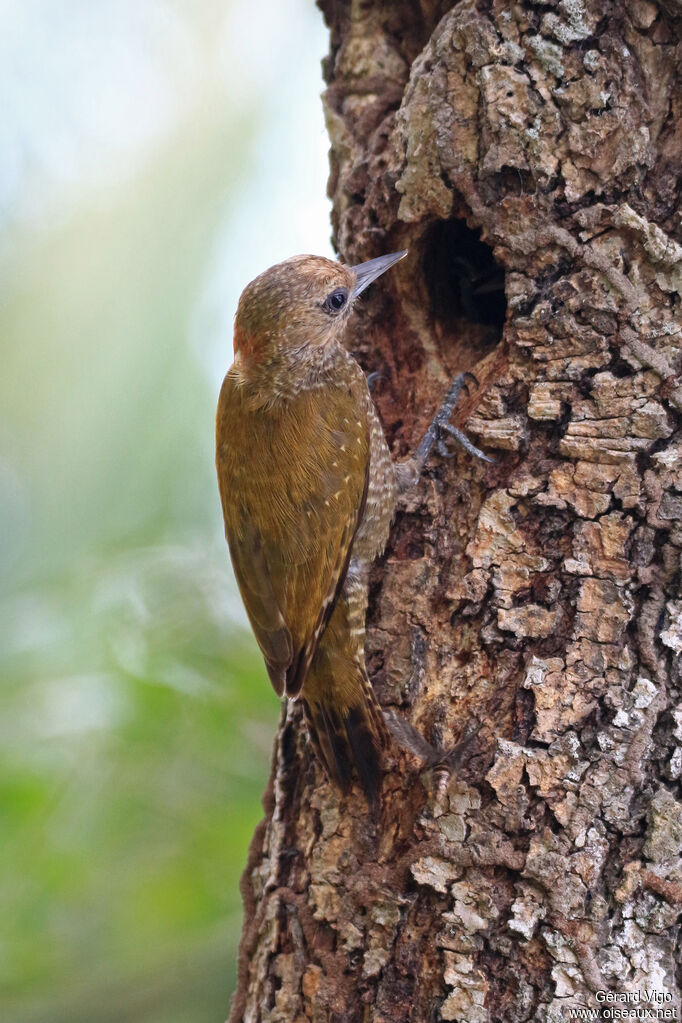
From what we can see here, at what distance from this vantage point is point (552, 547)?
88.0 inches

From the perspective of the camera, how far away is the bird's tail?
231cm

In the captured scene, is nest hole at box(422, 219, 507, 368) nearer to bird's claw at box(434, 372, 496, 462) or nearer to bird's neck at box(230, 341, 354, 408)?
bird's claw at box(434, 372, 496, 462)

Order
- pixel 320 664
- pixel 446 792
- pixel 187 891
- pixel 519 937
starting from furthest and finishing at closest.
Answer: pixel 187 891, pixel 320 664, pixel 446 792, pixel 519 937

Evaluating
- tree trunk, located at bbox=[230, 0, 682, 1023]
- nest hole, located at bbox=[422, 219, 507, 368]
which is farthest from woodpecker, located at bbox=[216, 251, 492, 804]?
nest hole, located at bbox=[422, 219, 507, 368]

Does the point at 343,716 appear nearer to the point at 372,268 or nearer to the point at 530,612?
the point at 530,612

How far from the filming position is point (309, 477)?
2.81 metres

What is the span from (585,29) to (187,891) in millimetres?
2842

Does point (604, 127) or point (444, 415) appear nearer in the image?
point (604, 127)

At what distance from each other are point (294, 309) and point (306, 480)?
58 cm

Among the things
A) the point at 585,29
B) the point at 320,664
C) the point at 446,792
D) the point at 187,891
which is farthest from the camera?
the point at 187,891

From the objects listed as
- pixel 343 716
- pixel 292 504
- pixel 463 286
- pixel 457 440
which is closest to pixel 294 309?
pixel 463 286

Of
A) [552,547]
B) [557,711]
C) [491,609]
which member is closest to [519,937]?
[557,711]

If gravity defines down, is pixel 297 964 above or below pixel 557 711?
below

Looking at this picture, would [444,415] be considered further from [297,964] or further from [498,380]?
[297,964]
